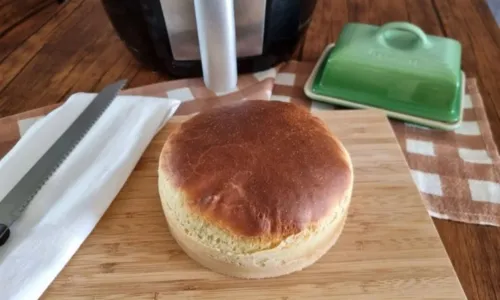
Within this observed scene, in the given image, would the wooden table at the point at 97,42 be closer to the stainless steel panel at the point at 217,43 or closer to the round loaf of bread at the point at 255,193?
Answer: the stainless steel panel at the point at 217,43

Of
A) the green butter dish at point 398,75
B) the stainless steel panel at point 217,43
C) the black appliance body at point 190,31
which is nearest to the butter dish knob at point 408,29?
the green butter dish at point 398,75

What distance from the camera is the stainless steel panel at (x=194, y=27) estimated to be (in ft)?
2.35

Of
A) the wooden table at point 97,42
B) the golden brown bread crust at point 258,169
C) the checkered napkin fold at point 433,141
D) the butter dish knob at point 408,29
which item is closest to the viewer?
the golden brown bread crust at point 258,169

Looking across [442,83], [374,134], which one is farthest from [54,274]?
[442,83]

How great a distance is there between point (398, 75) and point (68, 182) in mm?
538

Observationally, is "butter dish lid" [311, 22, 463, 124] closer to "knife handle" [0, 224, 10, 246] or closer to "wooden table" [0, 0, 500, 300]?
"wooden table" [0, 0, 500, 300]

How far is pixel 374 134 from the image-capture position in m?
0.69

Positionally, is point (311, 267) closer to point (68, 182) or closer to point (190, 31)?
point (68, 182)

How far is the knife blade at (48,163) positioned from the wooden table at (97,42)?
174 millimetres

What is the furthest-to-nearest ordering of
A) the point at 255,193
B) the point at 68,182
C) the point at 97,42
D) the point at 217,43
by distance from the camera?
the point at 97,42 < the point at 217,43 < the point at 68,182 < the point at 255,193

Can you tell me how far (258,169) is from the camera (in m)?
0.50

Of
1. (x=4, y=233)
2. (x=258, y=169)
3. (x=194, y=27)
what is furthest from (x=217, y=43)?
(x=4, y=233)

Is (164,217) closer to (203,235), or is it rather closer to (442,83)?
(203,235)

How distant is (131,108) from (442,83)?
503mm
